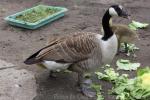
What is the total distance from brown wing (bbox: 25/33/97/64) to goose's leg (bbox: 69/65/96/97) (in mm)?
112

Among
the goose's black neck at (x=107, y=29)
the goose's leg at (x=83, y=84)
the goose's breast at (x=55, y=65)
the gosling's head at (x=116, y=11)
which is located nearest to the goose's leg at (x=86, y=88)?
the goose's leg at (x=83, y=84)

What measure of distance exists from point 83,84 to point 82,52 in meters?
0.39

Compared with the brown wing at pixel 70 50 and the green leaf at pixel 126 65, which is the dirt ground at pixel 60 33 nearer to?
the green leaf at pixel 126 65

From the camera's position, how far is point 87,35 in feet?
13.1

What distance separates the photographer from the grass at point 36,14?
19.0ft

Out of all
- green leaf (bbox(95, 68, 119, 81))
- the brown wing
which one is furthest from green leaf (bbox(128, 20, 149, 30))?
the brown wing

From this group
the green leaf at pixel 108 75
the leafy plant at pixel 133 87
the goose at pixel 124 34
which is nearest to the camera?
the leafy plant at pixel 133 87

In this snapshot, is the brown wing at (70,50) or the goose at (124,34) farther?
the goose at (124,34)

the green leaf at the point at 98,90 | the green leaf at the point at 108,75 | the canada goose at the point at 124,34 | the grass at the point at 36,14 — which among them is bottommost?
the green leaf at the point at 98,90

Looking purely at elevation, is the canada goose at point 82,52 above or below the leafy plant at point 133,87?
above

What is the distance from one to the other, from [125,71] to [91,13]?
2012mm

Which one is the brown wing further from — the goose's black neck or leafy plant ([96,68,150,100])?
leafy plant ([96,68,150,100])

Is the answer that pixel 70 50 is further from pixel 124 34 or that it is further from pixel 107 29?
pixel 124 34

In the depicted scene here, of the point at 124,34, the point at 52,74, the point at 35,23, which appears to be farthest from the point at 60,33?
the point at 52,74
